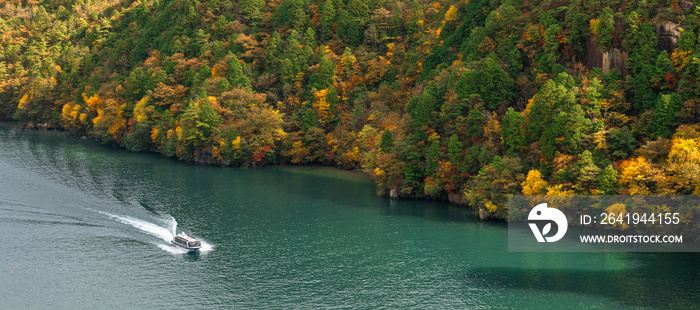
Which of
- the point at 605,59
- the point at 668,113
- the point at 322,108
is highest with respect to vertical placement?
the point at 605,59

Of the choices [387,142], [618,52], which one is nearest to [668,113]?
[618,52]

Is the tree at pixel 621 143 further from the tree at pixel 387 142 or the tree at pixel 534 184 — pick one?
the tree at pixel 387 142

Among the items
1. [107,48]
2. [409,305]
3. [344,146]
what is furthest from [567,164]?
[107,48]

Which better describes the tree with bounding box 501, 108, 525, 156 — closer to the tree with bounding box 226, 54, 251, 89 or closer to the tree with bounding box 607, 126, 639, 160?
the tree with bounding box 607, 126, 639, 160

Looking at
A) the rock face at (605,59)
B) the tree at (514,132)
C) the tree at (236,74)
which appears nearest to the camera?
the rock face at (605,59)

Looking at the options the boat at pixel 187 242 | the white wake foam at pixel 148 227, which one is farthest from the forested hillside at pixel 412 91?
the boat at pixel 187 242

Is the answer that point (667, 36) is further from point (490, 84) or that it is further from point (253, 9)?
point (253, 9)

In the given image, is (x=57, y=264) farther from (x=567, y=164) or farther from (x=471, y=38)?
(x=471, y=38)
